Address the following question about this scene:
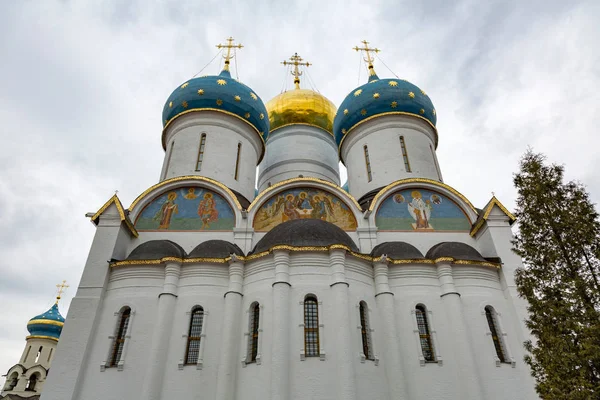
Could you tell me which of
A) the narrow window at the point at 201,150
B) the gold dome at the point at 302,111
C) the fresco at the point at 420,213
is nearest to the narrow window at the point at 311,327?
the fresco at the point at 420,213

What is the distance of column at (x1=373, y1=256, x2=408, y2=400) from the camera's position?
24.8 feet

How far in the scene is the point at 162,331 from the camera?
26.3 ft

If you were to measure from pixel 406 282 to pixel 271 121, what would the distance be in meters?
10.4

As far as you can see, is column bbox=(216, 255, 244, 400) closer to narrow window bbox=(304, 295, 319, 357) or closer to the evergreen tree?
narrow window bbox=(304, 295, 319, 357)

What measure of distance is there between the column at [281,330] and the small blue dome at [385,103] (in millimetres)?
6845

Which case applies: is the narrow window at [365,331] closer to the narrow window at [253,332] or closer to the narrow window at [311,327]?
the narrow window at [311,327]

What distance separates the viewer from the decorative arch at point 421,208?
10.4 meters

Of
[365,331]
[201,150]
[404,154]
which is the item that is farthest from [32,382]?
[404,154]

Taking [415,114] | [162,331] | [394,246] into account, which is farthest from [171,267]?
[415,114]

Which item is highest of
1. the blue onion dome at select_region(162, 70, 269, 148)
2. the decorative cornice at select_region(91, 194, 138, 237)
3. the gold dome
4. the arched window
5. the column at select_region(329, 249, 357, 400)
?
the gold dome

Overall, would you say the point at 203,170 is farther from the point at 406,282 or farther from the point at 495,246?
the point at 495,246

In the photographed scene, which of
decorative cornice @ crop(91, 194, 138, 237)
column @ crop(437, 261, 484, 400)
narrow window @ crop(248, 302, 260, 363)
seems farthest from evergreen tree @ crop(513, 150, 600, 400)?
decorative cornice @ crop(91, 194, 138, 237)

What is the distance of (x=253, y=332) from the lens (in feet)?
26.1

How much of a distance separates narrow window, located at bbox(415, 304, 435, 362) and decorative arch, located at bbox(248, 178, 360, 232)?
8.67 ft
